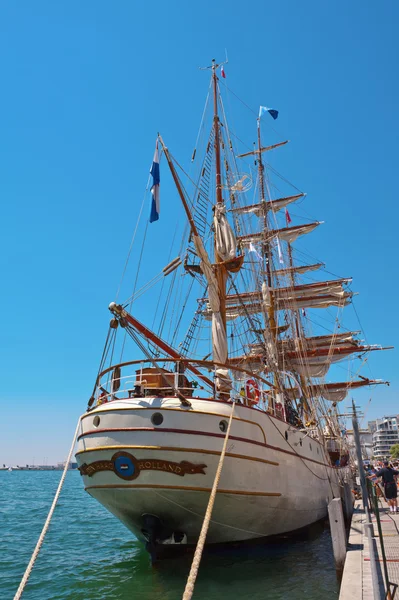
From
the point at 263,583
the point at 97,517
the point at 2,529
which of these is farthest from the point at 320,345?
the point at 263,583

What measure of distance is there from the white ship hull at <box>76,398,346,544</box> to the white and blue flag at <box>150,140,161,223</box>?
19.7 feet

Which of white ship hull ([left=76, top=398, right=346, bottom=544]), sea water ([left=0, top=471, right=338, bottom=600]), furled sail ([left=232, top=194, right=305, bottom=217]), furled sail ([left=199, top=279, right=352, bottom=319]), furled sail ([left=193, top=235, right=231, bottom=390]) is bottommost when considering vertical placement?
sea water ([left=0, top=471, right=338, bottom=600])

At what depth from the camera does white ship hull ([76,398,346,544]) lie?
34.2 ft

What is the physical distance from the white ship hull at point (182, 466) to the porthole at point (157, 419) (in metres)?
0.08

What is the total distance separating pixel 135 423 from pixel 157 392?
3.26ft

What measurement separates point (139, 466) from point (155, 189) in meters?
8.33

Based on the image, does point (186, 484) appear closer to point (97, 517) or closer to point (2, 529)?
point (2, 529)

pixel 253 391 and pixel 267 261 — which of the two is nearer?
pixel 253 391

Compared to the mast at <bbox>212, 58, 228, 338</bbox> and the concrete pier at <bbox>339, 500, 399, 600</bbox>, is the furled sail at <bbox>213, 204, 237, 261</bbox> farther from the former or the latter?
the concrete pier at <bbox>339, 500, 399, 600</bbox>

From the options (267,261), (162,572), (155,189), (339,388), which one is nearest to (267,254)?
(267,261)

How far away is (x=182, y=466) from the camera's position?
408 inches

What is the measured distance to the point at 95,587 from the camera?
10469 millimetres

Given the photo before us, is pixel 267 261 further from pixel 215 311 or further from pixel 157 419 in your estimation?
pixel 157 419

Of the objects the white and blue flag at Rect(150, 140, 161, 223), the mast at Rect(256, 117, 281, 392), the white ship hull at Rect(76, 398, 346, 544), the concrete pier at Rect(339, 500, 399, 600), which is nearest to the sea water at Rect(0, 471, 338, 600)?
the white ship hull at Rect(76, 398, 346, 544)
